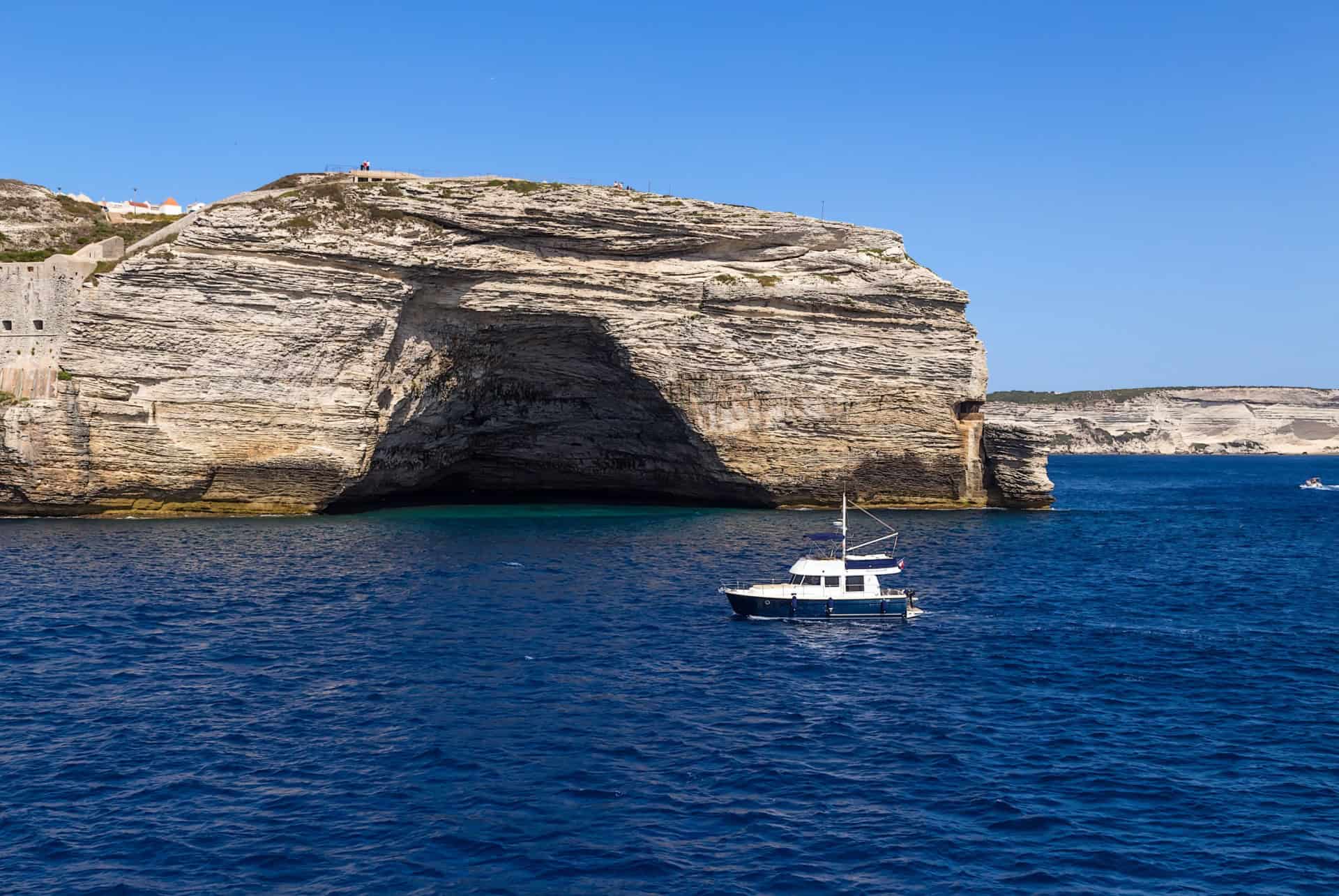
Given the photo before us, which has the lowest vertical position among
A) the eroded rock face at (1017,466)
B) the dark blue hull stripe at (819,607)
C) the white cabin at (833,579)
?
the dark blue hull stripe at (819,607)

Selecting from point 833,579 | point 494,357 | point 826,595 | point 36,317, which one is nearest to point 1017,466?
point 494,357

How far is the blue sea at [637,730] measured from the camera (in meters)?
18.6

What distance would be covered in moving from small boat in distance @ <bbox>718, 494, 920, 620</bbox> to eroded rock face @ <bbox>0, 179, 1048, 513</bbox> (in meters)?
27.6

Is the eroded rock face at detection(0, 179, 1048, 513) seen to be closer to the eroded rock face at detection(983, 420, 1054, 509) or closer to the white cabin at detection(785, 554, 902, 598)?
the eroded rock face at detection(983, 420, 1054, 509)

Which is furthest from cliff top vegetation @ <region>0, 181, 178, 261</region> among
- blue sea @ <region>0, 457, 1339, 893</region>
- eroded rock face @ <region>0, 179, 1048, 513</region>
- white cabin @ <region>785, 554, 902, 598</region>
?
white cabin @ <region>785, 554, 902, 598</region>

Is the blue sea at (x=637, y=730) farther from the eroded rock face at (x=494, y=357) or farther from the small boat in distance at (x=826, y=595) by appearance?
the eroded rock face at (x=494, y=357)

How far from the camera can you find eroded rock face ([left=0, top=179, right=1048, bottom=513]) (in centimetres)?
5850

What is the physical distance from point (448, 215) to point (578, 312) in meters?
9.32

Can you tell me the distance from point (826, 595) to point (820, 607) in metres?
0.50

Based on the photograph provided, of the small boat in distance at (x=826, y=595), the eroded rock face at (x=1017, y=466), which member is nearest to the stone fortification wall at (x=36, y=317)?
the small boat in distance at (x=826, y=595)

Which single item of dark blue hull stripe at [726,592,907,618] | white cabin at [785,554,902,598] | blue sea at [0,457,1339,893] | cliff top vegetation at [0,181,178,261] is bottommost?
blue sea at [0,457,1339,893]

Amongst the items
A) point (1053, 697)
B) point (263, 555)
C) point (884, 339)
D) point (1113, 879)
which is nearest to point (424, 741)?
point (1113, 879)

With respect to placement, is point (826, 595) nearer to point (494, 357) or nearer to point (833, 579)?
point (833, 579)

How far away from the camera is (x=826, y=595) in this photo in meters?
39.3
